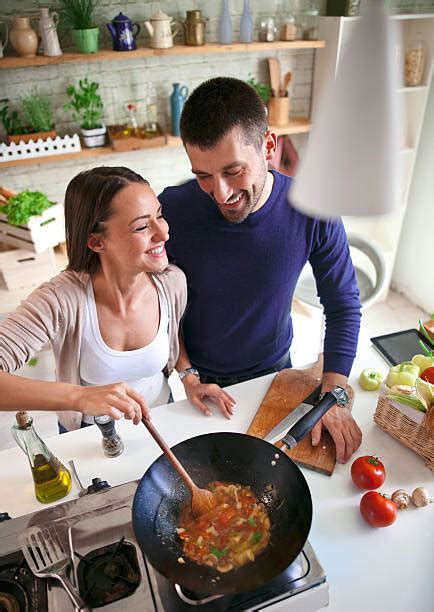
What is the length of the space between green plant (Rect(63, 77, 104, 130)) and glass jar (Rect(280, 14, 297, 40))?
46.1 inches

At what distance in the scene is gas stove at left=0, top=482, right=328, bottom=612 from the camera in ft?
2.90

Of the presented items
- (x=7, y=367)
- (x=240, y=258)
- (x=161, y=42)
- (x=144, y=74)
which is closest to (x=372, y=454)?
(x=240, y=258)

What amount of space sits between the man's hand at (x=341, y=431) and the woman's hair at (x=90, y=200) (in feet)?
2.61

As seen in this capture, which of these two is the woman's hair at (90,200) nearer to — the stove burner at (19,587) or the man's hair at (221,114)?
the man's hair at (221,114)

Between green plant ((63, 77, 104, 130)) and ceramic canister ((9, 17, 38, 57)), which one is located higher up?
ceramic canister ((9, 17, 38, 57))

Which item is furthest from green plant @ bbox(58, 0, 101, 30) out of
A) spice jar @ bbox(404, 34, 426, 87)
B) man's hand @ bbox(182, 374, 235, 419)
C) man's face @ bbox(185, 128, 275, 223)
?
man's hand @ bbox(182, 374, 235, 419)

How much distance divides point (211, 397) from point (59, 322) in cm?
49

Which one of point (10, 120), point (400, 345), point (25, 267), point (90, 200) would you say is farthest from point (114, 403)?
point (10, 120)

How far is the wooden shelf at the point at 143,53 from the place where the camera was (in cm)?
246

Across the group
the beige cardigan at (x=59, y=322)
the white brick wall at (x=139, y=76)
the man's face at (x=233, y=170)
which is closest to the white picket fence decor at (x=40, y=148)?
the white brick wall at (x=139, y=76)

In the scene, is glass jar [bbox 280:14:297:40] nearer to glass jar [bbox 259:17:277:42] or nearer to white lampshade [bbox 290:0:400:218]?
glass jar [bbox 259:17:277:42]

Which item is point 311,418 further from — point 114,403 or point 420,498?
point 114,403

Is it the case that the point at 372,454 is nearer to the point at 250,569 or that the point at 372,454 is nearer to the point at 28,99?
the point at 250,569

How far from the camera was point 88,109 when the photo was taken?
9.30ft
